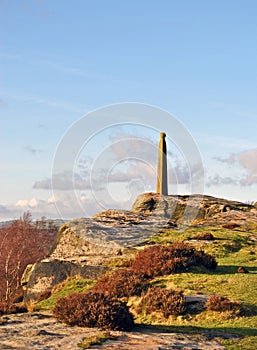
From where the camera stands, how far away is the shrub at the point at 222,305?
596 inches

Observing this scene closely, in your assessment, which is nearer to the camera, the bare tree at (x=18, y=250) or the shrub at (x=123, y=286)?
the shrub at (x=123, y=286)

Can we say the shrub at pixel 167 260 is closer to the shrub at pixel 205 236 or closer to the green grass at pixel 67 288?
the green grass at pixel 67 288

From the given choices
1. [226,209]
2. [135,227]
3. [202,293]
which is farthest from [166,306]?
[226,209]

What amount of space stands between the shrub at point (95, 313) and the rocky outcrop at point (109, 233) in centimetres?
878

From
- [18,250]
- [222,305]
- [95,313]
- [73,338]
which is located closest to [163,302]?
[222,305]

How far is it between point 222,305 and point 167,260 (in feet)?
19.0

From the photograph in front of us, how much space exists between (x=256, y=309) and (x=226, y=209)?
23.9 meters

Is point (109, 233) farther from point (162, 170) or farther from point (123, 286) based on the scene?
point (162, 170)

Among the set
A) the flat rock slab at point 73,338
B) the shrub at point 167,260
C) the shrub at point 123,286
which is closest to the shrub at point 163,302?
the shrub at point 123,286

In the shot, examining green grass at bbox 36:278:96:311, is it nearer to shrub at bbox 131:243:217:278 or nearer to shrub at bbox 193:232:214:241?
shrub at bbox 131:243:217:278

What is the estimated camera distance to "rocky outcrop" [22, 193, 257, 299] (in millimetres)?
24031

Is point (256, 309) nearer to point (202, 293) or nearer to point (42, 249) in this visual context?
point (202, 293)

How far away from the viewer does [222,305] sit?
15.2m

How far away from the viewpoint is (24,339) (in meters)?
11.9
